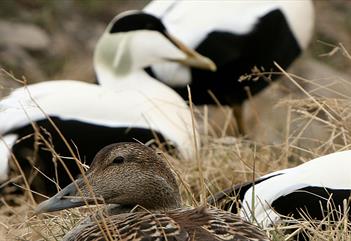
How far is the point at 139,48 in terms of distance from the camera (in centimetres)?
683

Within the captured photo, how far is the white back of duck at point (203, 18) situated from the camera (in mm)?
6984

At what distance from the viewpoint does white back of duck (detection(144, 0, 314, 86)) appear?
698 cm

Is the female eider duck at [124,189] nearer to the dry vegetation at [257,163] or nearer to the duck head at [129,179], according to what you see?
the duck head at [129,179]

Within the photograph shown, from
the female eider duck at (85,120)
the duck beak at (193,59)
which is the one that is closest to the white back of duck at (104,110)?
the female eider duck at (85,120)

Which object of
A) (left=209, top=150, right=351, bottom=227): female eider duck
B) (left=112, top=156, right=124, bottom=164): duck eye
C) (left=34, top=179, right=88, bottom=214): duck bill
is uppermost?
(left=112, top=156, right=124, bottom=164): duck eye

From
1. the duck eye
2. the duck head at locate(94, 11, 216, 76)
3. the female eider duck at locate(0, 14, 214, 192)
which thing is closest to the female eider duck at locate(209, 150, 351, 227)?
the duck eye

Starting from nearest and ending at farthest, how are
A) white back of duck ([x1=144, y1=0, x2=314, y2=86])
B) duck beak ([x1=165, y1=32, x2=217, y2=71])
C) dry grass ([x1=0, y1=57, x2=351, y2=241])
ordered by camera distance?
dry grass ([x1=0, y1=57, x2=351, y2=241]) < duck beak ([x1=165, y1=32, x2=217, y2=71]) < white back of duck ([x1=144, y1=0, x2=314, y2=86])

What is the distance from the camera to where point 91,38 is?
10148mm

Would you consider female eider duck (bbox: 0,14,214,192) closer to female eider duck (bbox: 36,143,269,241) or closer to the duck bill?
female eider duck (bbox: 36,143,269,241)

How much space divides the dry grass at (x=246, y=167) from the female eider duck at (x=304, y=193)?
5cm

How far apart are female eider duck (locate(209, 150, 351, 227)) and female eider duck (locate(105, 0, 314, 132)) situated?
2661 millimetres

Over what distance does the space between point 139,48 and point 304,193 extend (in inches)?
110

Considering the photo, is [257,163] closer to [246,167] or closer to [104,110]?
[246,167]

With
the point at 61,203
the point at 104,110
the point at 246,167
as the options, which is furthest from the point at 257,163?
the point at 61,203
